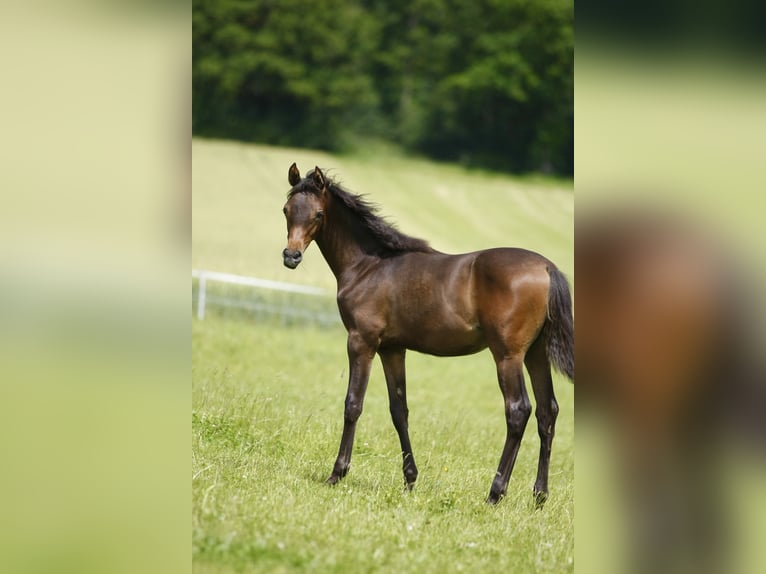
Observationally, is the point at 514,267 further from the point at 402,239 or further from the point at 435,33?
the point at 435,33

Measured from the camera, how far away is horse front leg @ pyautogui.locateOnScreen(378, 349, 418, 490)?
6.32 meters

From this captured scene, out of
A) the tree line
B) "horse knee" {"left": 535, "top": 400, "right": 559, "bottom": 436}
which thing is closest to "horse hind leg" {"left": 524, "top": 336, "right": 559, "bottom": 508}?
"horse knee" {"left": 535, "top": 400, "right": 559, "bottom": 436}

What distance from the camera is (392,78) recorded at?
1839 inches

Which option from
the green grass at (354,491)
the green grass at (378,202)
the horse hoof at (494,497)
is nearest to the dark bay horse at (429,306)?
the horse hoof at (494,497)

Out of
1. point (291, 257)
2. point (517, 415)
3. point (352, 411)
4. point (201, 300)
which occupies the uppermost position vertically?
point (291, 257)

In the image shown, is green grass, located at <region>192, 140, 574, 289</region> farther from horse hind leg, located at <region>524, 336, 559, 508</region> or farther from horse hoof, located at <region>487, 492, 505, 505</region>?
horse hoof, located at <region>487, 492, 505, 505</region>

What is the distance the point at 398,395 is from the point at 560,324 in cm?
140

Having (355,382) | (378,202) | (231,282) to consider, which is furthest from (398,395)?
(378,202)

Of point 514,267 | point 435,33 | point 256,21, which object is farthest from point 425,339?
point 435,33

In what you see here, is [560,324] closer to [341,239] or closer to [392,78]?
[341,239]

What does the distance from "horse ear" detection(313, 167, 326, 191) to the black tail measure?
1739 mm

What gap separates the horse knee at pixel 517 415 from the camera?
585cm

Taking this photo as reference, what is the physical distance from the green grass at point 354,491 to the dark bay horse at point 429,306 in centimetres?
41

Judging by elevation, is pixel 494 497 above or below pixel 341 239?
below
